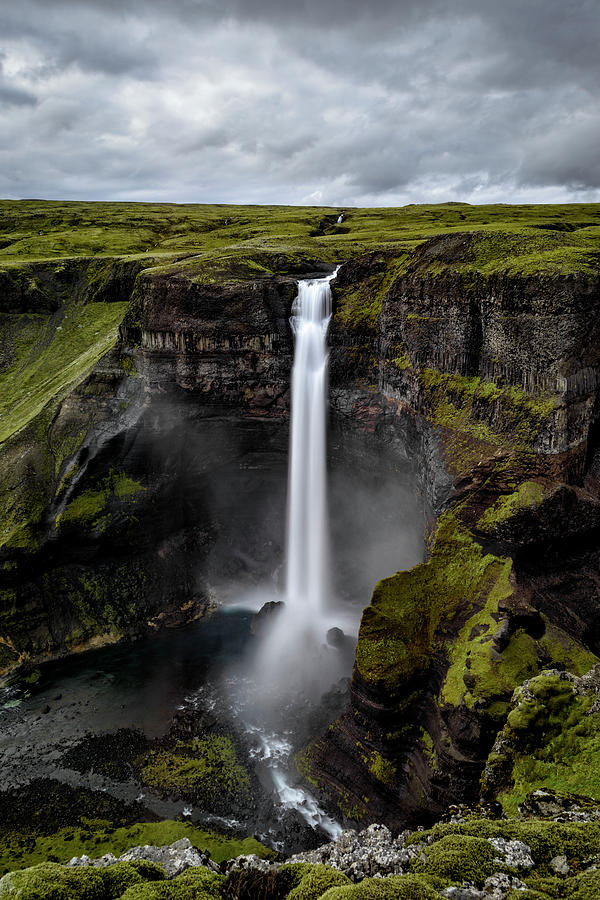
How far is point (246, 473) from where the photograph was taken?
3747 cm

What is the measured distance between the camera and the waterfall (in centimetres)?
3338

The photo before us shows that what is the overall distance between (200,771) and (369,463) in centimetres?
1931

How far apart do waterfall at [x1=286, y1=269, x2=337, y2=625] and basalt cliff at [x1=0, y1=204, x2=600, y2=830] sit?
3.56ft

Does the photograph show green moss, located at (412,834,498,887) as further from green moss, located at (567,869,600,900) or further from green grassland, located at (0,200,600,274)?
green grassland, located at (0,200,600,274)

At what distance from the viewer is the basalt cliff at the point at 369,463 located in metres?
17.8

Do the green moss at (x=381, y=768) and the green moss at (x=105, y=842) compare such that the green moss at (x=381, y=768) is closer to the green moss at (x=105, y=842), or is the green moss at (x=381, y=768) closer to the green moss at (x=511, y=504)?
the green moss at (x=105, y=842)

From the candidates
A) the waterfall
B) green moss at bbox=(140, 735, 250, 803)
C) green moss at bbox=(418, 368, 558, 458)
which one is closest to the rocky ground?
green moss at bbox=(140, 735, 250, 803)

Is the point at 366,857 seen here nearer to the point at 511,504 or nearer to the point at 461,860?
the point at 461,860

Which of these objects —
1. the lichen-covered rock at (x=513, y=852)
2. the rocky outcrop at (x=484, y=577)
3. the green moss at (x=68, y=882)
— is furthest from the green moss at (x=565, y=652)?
the green moss at (x=68, y=882)

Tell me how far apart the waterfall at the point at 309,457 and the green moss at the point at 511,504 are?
15041 mm

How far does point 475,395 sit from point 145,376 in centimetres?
2200

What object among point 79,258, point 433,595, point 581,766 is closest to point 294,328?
point 433,595

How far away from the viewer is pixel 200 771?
2148 cm

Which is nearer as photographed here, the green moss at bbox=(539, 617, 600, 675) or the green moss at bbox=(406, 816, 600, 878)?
the green moss at bbox=(406, 816, 600, 878)
